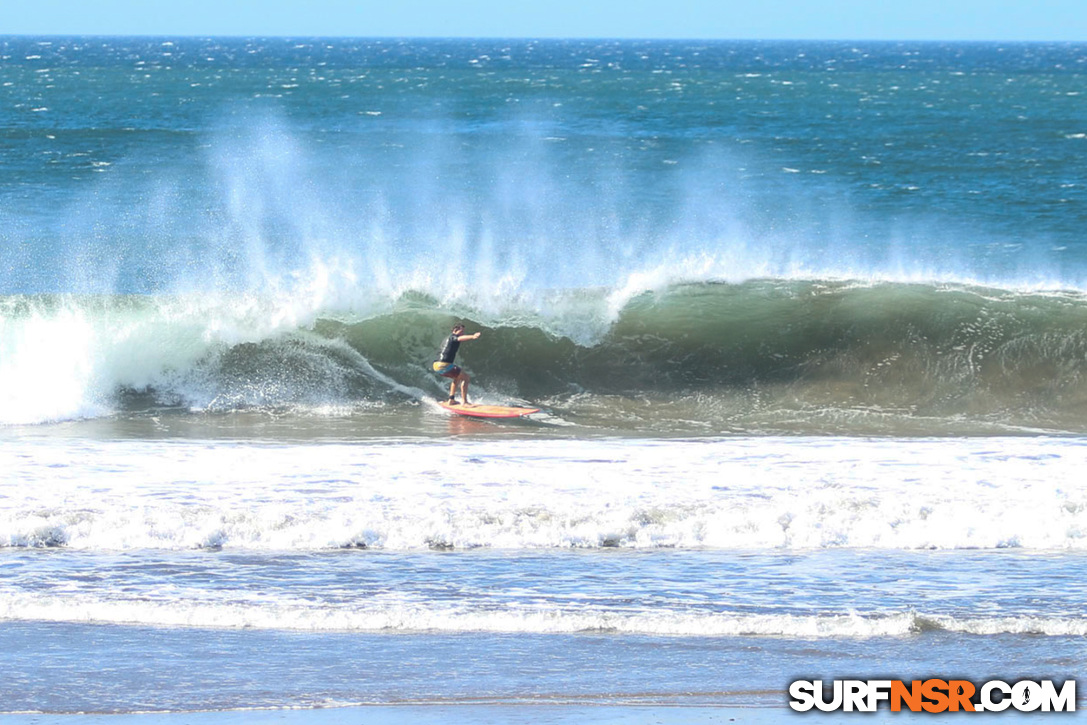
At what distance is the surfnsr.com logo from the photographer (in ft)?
18.2

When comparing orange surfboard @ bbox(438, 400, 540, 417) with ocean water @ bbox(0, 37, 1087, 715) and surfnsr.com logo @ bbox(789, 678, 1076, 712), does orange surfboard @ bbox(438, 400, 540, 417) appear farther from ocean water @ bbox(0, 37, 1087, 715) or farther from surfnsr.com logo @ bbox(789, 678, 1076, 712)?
surfnsr.com logo @ bbox(789, 678, 1076, 712)

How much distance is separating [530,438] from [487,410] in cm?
133

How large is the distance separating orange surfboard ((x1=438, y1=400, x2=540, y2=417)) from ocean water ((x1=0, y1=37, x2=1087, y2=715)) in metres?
0.20

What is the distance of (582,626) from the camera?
21.8 feet

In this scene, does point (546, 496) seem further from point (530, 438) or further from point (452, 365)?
point (452, 365)

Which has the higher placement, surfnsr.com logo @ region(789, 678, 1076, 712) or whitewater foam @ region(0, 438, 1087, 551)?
surfnsr.com logo @ region(789, 678, 1076, 712)

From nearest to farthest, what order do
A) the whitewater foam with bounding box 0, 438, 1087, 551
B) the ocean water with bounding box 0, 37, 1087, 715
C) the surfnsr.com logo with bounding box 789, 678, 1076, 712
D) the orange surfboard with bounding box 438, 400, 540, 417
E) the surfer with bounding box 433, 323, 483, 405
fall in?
the surfnsr.com logo with bounding box 789, 678, 1076, 712, the ocean water with bounding box 0, 37, 1087, 715, the whitewater foam with bounding box 0, 438, 1087, 551, the orange surfboard with bounding box 438, 400, 540, 417, the surfer with bounding box 433, 323, 483, 405

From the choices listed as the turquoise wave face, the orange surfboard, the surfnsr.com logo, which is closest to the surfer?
the orange surfboard

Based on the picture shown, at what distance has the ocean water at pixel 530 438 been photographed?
637 cm

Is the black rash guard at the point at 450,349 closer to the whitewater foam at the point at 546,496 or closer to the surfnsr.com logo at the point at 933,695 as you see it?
the whitewater foam at the point at 546,496

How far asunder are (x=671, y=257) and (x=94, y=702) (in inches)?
717

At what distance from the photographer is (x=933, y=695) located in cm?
570

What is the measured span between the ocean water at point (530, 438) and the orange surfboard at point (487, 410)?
200 millimetres

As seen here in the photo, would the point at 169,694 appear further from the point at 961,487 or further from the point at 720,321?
the point at 720,321
